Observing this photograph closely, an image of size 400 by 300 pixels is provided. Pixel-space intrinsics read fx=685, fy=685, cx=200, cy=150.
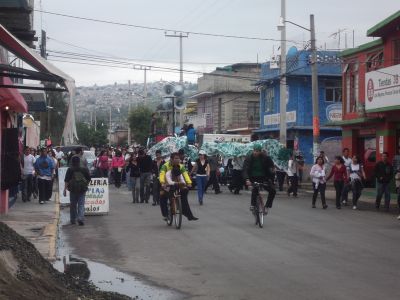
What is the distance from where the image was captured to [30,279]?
7004 millimetres

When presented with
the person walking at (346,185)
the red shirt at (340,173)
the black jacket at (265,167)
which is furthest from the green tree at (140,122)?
the black jacket at (265,167)

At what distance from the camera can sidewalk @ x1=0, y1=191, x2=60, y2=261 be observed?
40.0 feet

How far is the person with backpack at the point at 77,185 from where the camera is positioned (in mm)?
15930

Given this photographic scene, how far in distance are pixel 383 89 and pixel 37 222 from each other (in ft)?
45.3

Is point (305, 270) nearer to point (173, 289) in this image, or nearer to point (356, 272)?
point (356, 272)

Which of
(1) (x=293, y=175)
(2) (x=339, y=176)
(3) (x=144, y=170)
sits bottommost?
(1) (x=293, y=175)

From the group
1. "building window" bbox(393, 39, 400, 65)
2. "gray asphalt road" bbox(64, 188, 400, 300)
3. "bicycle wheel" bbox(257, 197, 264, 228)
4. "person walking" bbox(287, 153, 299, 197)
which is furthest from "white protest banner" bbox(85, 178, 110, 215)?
"building window" bbox(393, 39, 400, 65)

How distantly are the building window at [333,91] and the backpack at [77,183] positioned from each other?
28636 mm

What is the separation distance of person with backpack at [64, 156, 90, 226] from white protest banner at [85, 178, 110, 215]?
2.28m

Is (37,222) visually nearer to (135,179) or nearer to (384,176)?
(135,179)

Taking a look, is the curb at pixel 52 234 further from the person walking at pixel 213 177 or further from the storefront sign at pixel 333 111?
the storefront sign at pixel 333 111

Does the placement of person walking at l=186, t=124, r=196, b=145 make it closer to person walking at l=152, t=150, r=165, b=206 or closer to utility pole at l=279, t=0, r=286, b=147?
utility pole at l=279, t=0, r=286, b=147

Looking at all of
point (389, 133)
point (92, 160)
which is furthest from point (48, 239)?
point (92, 160)

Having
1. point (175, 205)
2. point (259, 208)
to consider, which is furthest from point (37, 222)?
point (259, 208)
